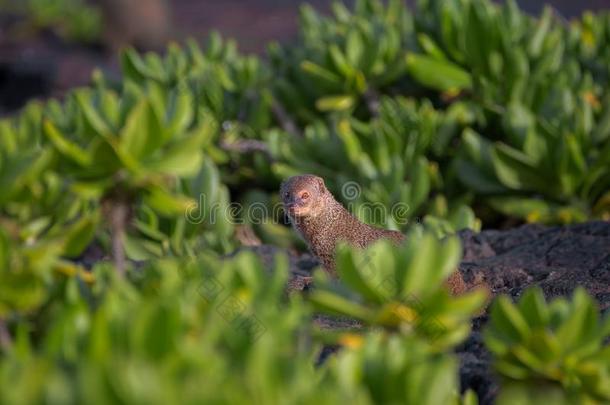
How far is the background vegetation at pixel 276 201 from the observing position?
6.60 feet

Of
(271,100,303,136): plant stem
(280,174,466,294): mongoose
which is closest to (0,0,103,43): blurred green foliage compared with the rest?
(271,100,303,136): plant stem

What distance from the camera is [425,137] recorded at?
17.0 feet

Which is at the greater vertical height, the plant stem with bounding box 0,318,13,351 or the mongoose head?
the plant stem with bounding box 0,318,13,351

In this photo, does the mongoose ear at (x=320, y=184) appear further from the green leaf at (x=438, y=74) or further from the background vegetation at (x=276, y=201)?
the green leaf at (x=438, y=74)

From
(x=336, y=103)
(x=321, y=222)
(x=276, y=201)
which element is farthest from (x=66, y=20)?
(x=321, y=222)

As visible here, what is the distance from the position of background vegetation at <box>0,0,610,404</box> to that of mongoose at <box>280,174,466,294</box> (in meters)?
0.23

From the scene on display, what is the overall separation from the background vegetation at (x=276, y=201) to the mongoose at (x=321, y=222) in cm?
23

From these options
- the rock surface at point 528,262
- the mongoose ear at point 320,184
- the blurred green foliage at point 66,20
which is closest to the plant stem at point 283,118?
the rock surface at point 528,262

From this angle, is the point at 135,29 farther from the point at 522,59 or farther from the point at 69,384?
the point at 69,384

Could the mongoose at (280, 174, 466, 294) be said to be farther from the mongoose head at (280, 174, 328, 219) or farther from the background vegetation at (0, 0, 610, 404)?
the background vegetation at (0, 0, 610, 404)

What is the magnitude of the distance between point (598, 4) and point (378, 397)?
38.9 feet

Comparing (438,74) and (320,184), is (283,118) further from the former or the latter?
(320,184)

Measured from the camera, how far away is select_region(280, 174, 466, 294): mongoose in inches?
156

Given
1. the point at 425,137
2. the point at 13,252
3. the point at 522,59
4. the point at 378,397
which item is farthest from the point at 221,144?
the point at 378,397
